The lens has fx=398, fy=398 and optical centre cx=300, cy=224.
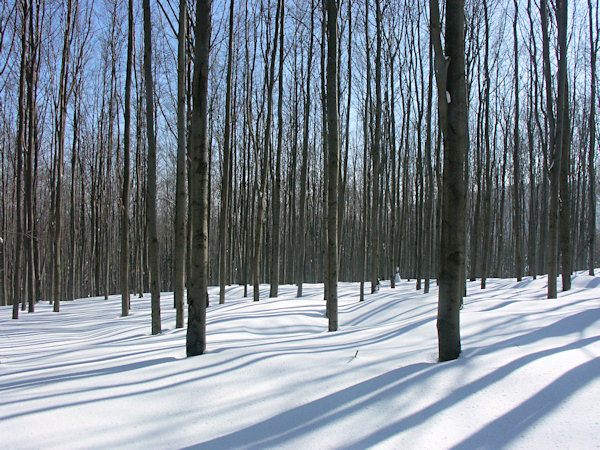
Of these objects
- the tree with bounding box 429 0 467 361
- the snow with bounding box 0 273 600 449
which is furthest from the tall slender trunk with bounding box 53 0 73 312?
the tree with bounding box 429 0 467 361

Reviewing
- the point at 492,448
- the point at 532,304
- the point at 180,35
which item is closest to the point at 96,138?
the point at 180,35

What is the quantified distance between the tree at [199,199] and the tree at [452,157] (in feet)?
7.27

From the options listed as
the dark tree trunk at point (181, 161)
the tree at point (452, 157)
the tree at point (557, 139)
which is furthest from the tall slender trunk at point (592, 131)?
the dark tree trunk at point (181, 161)

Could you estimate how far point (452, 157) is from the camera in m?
3.26

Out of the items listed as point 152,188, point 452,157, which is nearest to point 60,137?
point 152,188

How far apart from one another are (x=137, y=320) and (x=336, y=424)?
7.69 metres

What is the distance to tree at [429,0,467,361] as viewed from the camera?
10.5 feet

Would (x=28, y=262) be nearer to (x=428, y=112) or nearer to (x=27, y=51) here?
(x=27, y=51)

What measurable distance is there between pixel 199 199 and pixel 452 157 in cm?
240

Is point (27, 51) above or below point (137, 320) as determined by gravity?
above

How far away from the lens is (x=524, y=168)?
76.5ft

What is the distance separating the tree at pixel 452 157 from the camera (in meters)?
3.19

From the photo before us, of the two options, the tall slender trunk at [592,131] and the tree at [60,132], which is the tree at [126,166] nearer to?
the tree at [60,132]

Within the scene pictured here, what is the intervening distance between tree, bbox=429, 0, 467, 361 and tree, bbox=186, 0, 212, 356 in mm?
2217
